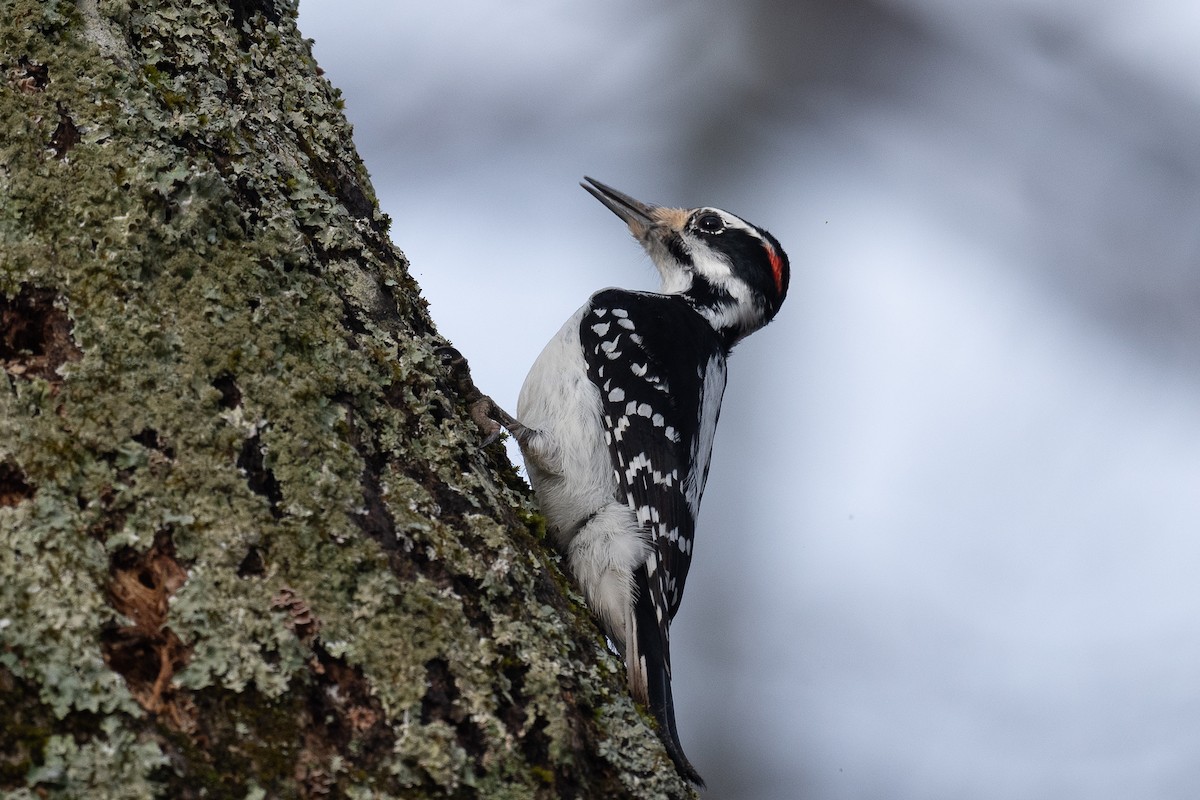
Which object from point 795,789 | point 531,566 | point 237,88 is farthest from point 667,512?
point 795,789

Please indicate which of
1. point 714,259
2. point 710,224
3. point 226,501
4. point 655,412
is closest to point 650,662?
point 655,412

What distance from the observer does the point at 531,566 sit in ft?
6.68

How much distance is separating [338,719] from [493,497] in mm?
650

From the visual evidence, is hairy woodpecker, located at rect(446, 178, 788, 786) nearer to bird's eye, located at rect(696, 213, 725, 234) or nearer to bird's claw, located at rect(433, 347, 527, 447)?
bird's claw, located at rect(433, 347, 527, 447)

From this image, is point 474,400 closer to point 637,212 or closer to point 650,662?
point 650,662

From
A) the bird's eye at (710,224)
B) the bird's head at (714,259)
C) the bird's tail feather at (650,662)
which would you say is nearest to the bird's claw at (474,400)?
the bird's tail feather at (650,662)

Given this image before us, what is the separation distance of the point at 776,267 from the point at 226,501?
3.24 m

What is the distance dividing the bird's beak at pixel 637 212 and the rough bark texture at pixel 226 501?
2.49 m

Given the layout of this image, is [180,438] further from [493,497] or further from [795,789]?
[795,789]

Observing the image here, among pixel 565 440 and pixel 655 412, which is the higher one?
pixel 655 412

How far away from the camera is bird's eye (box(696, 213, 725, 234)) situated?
466 centimetres

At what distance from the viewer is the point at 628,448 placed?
3434 millimetres

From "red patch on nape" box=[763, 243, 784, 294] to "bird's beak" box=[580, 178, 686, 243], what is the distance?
375mm

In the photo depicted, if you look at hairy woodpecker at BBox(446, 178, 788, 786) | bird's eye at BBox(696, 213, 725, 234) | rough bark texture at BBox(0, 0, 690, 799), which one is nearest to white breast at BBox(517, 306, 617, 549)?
hairy woodpecker at BBox(446, 178, 788, 786)
